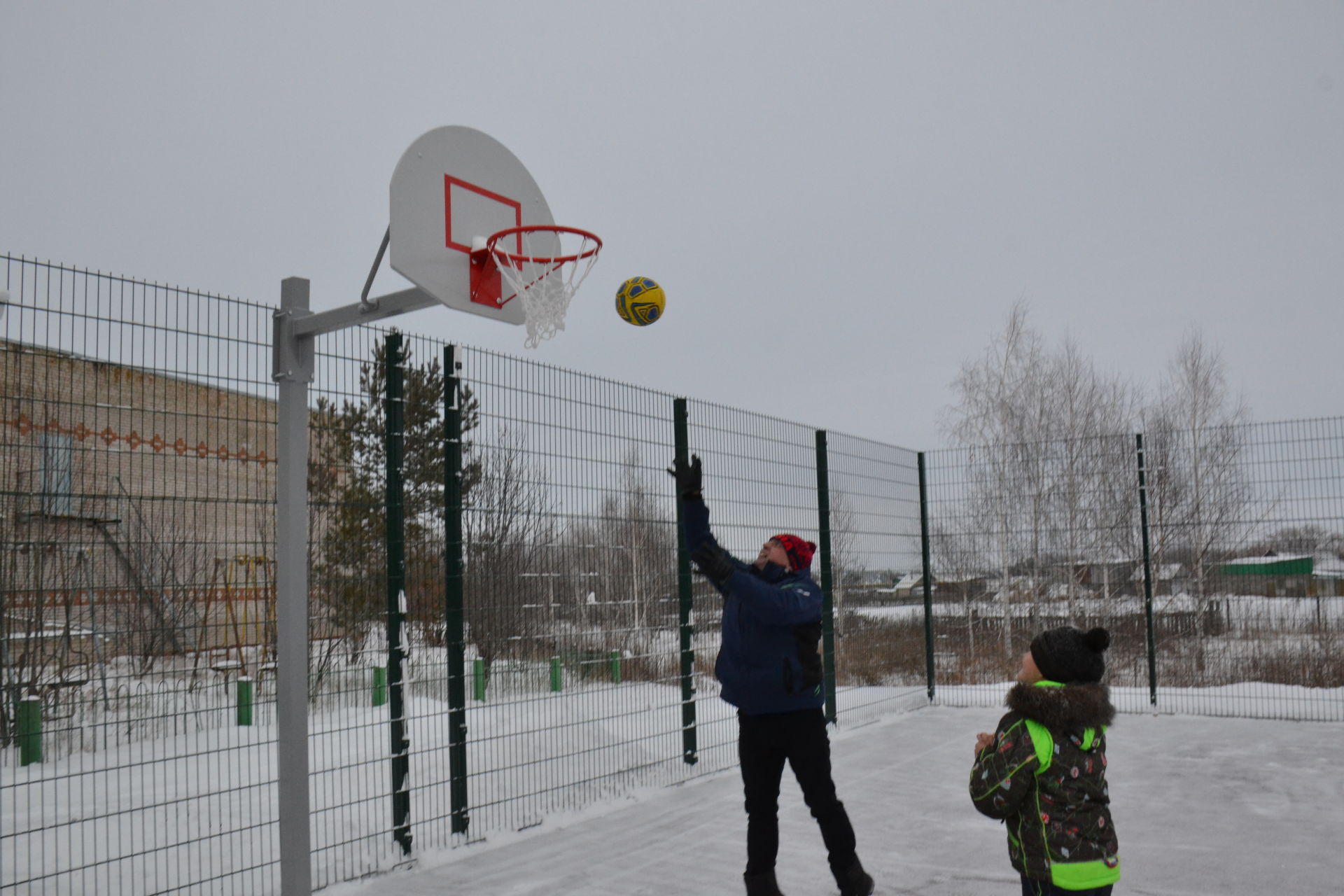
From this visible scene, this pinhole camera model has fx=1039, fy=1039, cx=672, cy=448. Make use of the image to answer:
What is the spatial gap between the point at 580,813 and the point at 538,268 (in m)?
3.46

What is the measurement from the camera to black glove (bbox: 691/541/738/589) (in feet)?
14.0

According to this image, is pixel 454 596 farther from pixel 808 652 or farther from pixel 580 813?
pixel 808 652

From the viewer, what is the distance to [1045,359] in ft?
64.4

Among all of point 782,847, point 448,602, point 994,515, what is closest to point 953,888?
point 782,847

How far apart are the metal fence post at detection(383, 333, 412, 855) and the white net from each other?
3.79ft

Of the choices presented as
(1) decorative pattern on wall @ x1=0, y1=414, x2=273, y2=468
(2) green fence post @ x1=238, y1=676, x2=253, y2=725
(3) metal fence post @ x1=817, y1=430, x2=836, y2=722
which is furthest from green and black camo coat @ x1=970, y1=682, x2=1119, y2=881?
(3) metal fence post @ x1=817, y1=430, x2=836, y2=722

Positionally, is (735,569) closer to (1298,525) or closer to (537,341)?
(537,341)

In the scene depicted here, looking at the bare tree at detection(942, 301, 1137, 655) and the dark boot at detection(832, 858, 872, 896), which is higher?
the bare tree at detection(942, 301, 1137, 655)

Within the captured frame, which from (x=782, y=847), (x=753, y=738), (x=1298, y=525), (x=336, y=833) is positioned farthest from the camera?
(x=1298, y=525)

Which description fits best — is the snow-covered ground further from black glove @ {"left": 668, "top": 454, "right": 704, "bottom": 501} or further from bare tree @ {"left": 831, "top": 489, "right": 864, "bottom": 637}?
black glove @ {"left": 668, "top": 454, "right": 704, "bottom": 501}

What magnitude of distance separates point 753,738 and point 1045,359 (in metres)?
16.8

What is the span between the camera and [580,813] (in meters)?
6.39

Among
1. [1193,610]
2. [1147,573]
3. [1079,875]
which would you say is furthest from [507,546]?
[1193,610]

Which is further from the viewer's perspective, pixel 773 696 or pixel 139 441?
pixel 773 696
